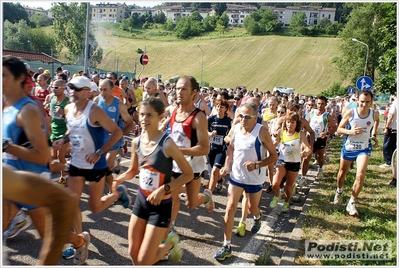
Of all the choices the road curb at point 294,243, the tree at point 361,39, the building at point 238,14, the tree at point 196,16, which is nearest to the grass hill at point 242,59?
the tree at point 196,16

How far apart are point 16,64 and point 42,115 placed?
499 mm

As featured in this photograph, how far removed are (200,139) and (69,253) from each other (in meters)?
1.95

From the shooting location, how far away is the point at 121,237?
16.7ft

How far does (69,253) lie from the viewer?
170 inches

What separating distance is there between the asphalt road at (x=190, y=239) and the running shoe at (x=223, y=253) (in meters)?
0.05

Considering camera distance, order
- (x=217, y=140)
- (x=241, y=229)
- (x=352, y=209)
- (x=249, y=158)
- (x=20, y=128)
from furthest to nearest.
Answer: (x=217, y=140), (x=352, y=209), (x=241, y=229), (x=249, y=158), (x=20, y=128)

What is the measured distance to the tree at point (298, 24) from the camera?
102m

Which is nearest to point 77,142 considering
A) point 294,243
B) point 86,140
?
point 86,140

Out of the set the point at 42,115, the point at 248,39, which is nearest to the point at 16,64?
the point at 42,115

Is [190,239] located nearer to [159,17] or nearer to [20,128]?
[20,128]

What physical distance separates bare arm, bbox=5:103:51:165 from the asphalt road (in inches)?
56.6

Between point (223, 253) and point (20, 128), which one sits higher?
point (20, 128)

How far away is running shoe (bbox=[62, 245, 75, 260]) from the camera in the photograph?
429 centimetres

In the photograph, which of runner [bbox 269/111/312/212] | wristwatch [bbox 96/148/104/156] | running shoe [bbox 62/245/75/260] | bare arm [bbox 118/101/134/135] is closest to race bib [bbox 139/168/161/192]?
wristwatch [bbox 96/148/104/156]
